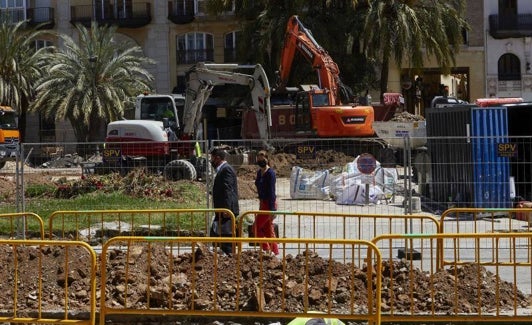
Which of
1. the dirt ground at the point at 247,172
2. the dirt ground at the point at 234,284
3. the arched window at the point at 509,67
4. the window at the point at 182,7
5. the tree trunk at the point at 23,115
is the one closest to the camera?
the dirt ground at the point at 234,284

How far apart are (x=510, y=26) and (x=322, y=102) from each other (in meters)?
19.5

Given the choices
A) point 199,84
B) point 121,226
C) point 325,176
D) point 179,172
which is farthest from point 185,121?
point 121,226

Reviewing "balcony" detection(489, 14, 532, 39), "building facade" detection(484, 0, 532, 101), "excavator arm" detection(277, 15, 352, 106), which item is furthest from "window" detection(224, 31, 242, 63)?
"excavator arm" detection(277, 15, 352, 106)

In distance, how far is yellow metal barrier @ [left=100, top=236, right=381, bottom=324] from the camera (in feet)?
25.5

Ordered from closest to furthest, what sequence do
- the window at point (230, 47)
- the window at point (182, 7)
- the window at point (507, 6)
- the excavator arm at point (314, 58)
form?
the excavator arm at point (314, 58) < the window at point (507, 6) < the window at point (230, 47) < the window at point (182, 7)

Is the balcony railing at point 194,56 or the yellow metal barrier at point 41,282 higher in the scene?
the balcony railing at point 194,56

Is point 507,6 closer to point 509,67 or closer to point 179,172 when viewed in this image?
point 509,67

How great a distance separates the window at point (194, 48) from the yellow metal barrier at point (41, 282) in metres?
40.0

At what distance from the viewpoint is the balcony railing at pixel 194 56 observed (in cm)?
4934

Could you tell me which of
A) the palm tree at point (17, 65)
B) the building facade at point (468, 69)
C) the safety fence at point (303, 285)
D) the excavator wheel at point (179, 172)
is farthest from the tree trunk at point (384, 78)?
the safety fence at point (303, 285)

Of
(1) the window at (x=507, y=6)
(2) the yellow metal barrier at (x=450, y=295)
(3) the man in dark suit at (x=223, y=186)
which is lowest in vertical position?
(2) the yellow metal barrier at (x=450, y=295)

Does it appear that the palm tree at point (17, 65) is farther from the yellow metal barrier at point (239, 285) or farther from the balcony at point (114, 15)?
the yellow metal barrier at point (239, 285)

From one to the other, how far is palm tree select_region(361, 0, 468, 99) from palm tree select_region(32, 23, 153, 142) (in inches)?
472

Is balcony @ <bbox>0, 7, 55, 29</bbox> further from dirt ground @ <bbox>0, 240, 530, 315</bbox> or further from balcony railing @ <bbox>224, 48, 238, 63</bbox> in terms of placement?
dirt ground @ <bbox>0, 240, 530, 315</bbox>
